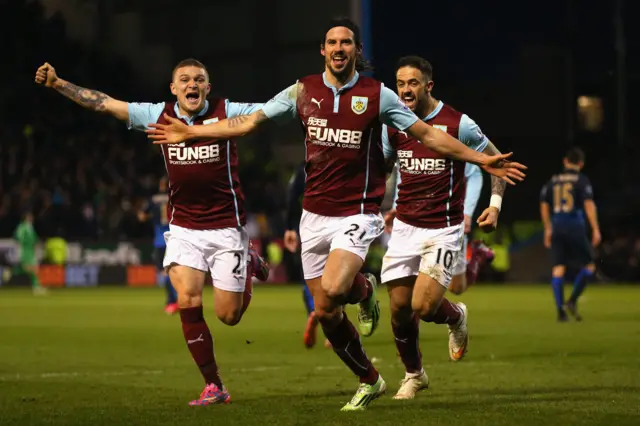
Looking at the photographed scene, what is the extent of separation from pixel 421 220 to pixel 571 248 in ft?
29.0

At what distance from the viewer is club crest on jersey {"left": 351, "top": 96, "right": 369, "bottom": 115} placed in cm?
820

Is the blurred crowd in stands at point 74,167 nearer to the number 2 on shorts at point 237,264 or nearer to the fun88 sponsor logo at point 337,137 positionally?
the number 2 on shorts at point 237,264

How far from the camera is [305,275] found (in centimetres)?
867

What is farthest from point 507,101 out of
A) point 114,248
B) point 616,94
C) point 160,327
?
point 160,327

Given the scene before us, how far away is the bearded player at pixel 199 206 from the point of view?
8.88 m

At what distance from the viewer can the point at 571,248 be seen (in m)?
17.8

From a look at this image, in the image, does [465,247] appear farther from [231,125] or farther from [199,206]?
[231,125]

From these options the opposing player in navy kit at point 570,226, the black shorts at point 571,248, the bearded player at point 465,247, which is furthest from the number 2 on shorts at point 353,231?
the black shorts at point 571,248

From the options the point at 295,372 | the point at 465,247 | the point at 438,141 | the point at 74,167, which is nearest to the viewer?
the point at 438,141

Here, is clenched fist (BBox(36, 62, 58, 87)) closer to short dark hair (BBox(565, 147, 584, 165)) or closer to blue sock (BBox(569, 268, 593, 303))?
short dark hair (BBox(565, 147, 584, 165))

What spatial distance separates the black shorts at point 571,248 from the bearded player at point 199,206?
371 inches

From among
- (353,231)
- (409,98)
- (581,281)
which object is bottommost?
(581,281)

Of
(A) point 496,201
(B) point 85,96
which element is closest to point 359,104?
(A) point 496,201

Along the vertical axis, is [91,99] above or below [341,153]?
above
